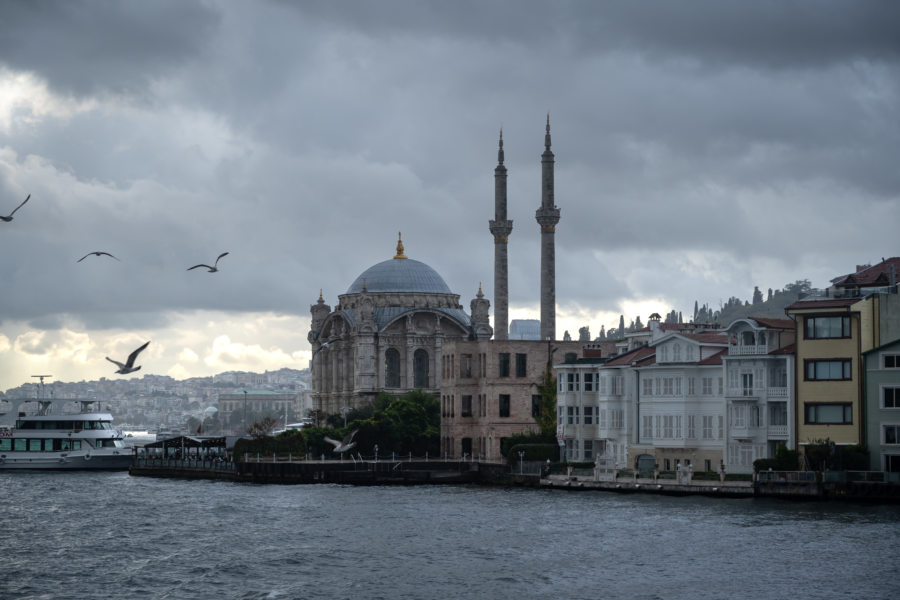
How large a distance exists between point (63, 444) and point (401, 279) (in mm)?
36101

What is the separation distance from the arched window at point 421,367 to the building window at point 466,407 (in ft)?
101

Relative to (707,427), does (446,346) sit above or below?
above

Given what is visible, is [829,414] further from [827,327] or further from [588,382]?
[588,382]

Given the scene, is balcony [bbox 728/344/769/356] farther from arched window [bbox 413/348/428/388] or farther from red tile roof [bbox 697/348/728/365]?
arched window [bbox 413/348/428/388]

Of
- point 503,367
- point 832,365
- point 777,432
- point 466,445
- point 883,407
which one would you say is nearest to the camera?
point 883,407

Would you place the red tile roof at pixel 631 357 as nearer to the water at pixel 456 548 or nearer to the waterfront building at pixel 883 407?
the water at pixel 456 548

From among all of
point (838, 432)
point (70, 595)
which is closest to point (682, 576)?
point (70, 595)

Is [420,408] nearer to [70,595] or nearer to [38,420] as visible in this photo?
[38,420]

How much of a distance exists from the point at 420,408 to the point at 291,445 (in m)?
11.6

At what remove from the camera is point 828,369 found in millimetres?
70938

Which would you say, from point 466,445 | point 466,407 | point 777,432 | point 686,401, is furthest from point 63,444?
point 777,432

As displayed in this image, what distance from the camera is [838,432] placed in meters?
70.2

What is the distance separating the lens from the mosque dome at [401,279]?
138 meters

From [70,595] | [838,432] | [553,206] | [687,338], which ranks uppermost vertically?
[553,206]
